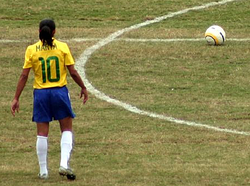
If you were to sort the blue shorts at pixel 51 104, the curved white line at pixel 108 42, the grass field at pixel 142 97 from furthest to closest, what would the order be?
the curved white line at pixel 108 42 → the grass field at pixel 142 97 → the blue shorts at pixel 51 104

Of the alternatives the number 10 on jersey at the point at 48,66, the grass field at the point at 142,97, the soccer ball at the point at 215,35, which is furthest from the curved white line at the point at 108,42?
the number 10 on jersey at the point at 48,66

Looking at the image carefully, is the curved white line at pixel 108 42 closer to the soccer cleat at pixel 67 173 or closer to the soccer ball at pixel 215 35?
the soccer ball at pixel 215 35

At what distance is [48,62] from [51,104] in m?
0.47

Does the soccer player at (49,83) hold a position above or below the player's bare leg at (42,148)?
above

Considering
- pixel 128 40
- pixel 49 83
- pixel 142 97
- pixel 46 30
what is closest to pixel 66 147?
pixel 49 83

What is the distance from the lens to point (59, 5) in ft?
70.6

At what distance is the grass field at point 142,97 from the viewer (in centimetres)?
1084

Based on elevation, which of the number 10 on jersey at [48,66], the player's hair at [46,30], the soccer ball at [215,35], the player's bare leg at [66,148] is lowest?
the player's bare leg at [66,148]

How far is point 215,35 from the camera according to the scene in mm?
18406

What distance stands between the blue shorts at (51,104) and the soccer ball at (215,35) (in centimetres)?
850

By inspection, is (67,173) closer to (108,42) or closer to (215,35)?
(215,35)

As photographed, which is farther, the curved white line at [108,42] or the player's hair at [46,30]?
the curved white line at [108,42]

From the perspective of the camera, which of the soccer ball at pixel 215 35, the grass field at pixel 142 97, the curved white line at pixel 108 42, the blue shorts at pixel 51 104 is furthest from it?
the soccer ball at pixel 215 35

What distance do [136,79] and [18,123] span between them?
3.41m
